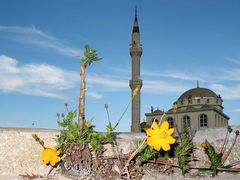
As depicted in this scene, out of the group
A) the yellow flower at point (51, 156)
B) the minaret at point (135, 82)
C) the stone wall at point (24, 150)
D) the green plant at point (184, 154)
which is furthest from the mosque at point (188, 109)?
the yellow flower at point (51, 156)

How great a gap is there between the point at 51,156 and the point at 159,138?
1072mm

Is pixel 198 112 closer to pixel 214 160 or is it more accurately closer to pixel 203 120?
pixel 203 120

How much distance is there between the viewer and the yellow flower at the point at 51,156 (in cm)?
340

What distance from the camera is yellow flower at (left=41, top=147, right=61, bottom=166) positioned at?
3.40 m

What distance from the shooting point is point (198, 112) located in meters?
49.1

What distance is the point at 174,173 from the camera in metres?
4.09

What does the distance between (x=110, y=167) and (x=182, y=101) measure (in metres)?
51.5

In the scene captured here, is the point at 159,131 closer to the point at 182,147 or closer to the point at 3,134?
the point at 182,147

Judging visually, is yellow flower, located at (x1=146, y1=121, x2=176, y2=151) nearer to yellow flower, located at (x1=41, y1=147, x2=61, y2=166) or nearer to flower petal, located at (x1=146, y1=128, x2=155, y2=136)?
flower petal, located at (x1=146, y1=128, x2=155, y2=136)

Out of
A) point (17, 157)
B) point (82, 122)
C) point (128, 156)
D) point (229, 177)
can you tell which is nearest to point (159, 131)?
point (128, 156)

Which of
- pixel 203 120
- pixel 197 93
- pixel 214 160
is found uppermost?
pixel 197 93

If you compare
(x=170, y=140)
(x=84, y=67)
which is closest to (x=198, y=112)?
(x=84, y=67)


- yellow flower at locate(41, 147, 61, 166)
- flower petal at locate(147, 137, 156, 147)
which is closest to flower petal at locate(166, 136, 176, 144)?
flower petal at locate(147, 137, 156, 147)

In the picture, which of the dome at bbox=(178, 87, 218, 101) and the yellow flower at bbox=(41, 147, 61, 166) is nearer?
the yellow flower at bbox=(41, 147, 61, 166)
